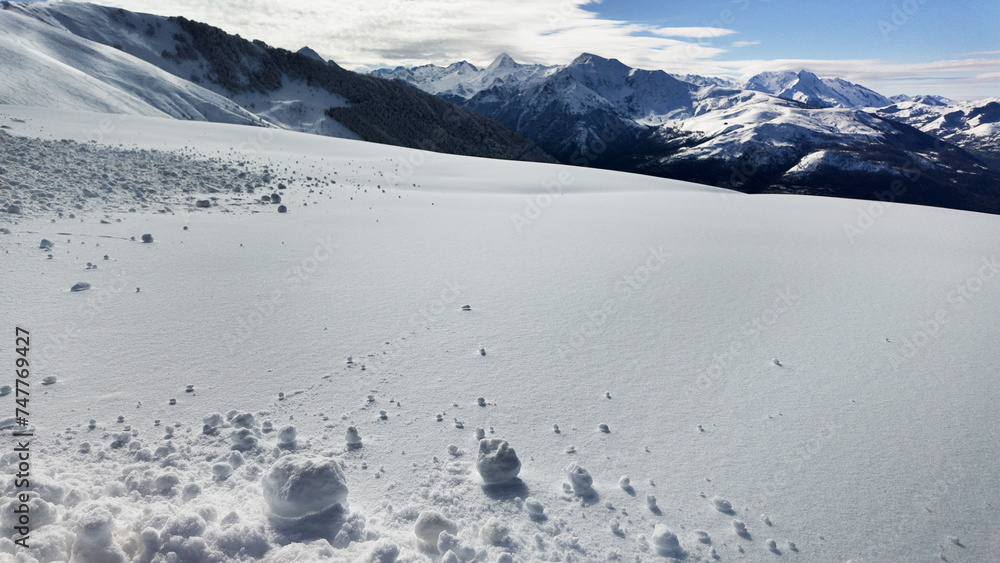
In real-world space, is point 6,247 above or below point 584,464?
above

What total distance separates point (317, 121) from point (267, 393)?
86848mm

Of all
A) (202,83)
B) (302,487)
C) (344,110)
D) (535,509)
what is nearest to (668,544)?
(535,509)

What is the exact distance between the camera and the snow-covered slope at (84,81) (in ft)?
79.6

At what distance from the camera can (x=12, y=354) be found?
3361mm

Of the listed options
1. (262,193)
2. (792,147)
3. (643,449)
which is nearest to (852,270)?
(643,449)

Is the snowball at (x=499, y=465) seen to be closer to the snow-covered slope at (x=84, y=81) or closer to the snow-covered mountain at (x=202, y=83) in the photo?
the snow-covered mountain at (x=202, y=83)

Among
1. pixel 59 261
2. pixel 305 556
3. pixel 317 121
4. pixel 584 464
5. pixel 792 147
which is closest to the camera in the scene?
pixel 305 556

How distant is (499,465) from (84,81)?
4037cm

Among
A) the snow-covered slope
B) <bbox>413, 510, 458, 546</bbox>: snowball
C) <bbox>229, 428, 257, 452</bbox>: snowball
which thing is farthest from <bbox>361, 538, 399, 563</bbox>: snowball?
the snow-covered slope

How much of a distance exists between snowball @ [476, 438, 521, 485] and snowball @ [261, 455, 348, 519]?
0.68 m

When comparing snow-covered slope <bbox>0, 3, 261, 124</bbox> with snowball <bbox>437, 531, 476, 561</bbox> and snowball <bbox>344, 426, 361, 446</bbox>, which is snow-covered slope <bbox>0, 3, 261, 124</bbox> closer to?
snowball <bbox>344, 426, 361, 446</bbox>

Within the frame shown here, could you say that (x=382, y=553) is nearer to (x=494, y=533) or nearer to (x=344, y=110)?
(x=494, y=533)

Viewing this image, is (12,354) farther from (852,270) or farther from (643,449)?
(852,270)

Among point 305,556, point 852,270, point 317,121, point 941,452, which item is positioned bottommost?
point 305,556
